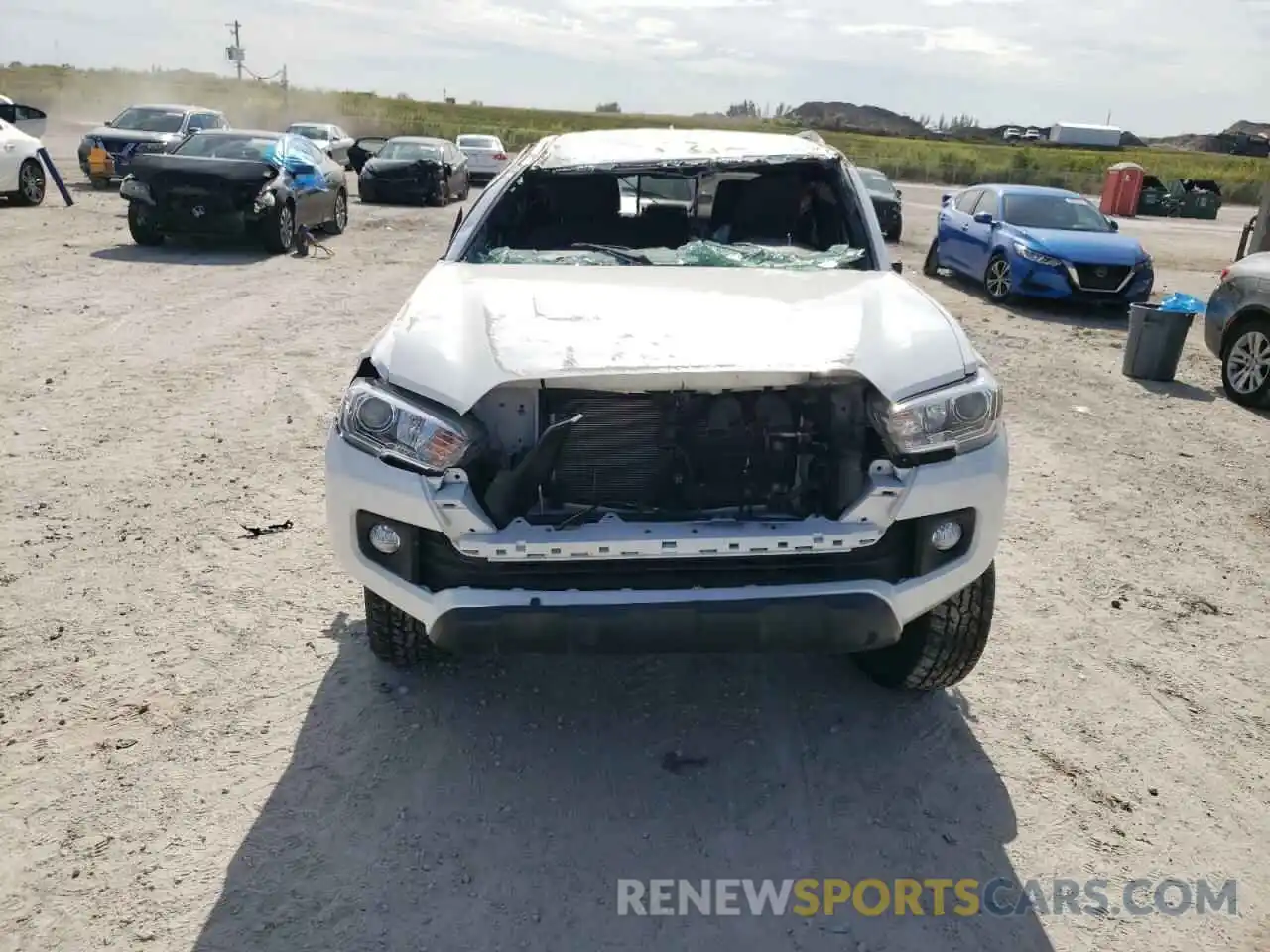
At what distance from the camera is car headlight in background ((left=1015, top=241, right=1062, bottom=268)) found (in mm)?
11484

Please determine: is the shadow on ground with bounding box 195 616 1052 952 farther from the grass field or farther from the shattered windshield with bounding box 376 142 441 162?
the grass field

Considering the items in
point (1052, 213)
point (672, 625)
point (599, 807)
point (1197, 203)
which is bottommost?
point (599, 807)

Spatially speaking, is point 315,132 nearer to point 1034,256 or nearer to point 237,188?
point 237,188

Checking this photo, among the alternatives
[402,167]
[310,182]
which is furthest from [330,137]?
[310,182]

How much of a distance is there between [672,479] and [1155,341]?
722cm

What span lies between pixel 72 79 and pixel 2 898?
251 ft

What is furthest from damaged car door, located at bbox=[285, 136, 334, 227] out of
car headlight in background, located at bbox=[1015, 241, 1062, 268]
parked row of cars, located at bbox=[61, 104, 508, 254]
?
car headlight in background, located at bbox=[1015, 241, 1062, 268]

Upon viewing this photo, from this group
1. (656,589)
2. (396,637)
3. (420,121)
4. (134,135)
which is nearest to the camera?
(656,589)

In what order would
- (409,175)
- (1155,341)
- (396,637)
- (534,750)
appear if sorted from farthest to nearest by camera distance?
(409,175), (1155,341), (396,637), (534,750)

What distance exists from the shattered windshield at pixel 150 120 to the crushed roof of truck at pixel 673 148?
58.3 feet

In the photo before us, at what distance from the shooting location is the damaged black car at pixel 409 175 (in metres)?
20.0

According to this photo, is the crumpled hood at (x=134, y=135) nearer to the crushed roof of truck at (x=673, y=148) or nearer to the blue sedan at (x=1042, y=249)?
the blue sedan at (x=1042, y=249)

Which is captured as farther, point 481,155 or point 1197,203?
point 1197,203

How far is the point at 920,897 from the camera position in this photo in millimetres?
2541
